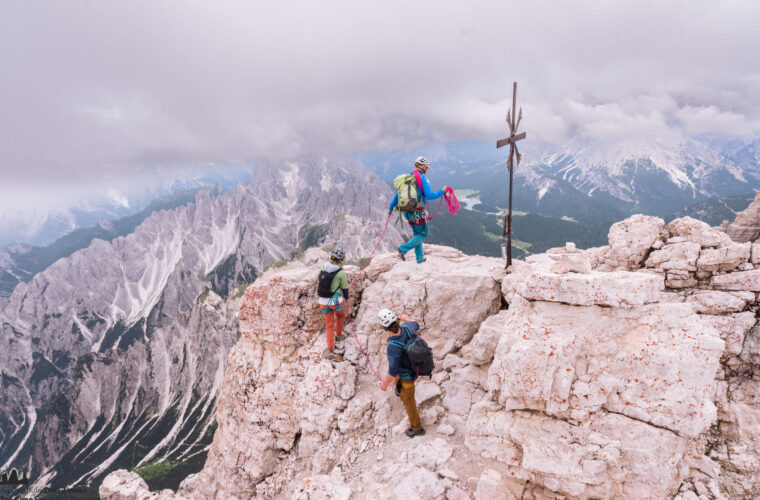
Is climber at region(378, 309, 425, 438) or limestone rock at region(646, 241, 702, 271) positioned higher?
limestone rock at region(646, 241, 702, 271)

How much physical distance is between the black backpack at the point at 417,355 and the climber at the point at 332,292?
475 centimetres

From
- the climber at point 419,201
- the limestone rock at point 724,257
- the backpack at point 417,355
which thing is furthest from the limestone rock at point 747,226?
the backpack at point 417,355

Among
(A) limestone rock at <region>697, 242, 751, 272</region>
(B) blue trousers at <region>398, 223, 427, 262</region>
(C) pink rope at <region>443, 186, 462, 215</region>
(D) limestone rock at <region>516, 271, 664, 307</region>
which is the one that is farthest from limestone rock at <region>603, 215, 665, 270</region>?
(B) blue trousers at <region>398, 223, 427, 262</region>

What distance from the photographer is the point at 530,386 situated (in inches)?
334

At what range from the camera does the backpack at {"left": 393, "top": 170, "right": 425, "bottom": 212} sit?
15.1m

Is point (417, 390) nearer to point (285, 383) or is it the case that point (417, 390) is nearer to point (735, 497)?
point (285, 383)

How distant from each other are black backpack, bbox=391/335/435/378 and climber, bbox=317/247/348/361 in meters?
4.75

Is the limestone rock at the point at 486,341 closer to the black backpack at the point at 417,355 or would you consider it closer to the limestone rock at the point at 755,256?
the black backpack at the point at 417,355

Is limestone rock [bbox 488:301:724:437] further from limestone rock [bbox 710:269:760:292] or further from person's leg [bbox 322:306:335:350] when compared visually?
person's leg [bbox 322:306:335:350]

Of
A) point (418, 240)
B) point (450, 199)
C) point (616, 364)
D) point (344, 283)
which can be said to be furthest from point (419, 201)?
point (616, 364)

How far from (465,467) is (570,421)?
3442mm

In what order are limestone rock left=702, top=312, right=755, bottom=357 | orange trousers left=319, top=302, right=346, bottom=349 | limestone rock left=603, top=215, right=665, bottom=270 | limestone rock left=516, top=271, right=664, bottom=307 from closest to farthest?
limestone rock left=516, top=271, right=664, bottom=307 → limestone rock left=702, top=312, right=755, bottom=357 → limestone rock left=603, top=215, right=665, bottom=270 → orange trousers left=319, top=302, right=346, bottom=349

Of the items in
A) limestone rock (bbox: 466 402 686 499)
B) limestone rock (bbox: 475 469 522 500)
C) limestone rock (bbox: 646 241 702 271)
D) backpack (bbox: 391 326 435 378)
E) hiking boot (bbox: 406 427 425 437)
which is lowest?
hiking boot (bbox: 406 427 425 437)

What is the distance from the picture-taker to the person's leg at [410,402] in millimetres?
10859
